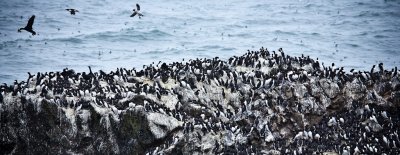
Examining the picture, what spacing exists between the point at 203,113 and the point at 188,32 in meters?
36.0

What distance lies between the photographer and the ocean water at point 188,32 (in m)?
45.8

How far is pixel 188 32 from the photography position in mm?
58688

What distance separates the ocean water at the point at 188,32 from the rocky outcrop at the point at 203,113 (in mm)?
16491

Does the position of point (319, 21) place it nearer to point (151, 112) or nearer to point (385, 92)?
point (385, 92)

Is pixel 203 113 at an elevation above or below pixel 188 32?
above

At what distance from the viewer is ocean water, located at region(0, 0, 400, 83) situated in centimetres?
4578

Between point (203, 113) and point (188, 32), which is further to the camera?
point (188, 32)

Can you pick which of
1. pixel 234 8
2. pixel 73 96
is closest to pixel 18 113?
pixel 73 96

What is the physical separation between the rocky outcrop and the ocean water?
16.5 m

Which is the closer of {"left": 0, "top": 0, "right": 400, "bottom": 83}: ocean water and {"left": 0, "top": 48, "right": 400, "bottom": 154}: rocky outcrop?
{"left": 0, "top": 48, "right": 400, "bottom": 154}: rocky outcrop

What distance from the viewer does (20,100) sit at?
22.3 metres

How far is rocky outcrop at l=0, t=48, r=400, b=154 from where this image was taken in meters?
21.5

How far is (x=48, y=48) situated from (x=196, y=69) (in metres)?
28.0

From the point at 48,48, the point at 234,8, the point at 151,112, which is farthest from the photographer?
the point at 234,8
